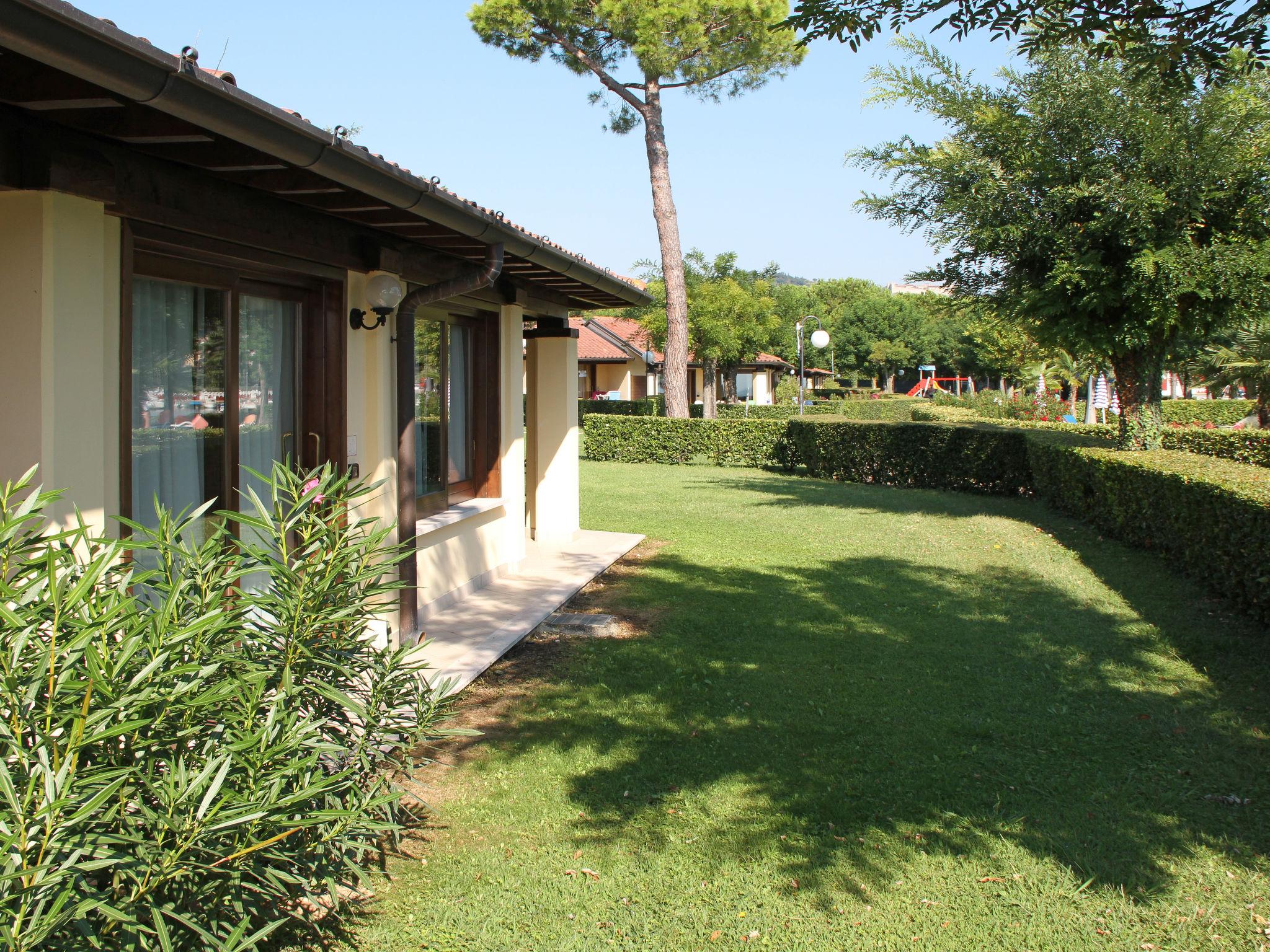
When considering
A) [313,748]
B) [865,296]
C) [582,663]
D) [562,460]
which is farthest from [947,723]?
[865,296]

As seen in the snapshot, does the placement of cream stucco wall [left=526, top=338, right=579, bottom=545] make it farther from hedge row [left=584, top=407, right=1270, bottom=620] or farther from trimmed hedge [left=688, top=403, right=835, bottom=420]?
trimmed hedge [left=688, top=403, right=835, bottom=420]

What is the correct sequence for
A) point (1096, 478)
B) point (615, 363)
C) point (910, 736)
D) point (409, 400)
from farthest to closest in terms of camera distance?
point (615, 363)
point (1096, 478)
point (409, 400)
point (910, 736)

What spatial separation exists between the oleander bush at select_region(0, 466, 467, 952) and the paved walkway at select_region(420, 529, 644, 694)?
6.38 ft

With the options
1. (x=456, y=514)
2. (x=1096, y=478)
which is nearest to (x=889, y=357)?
(x=1096, y=478)

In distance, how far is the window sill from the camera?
7.36 metres

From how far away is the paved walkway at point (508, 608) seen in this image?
6316 mm

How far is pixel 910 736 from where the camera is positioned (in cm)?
512

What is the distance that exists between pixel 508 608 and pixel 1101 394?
2889cm

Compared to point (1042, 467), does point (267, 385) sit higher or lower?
higher

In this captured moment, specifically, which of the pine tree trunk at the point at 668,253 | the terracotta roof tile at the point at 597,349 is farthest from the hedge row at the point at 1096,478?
the terracotta roof tile at the point at 597,349

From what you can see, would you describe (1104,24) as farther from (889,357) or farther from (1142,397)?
(889,357)

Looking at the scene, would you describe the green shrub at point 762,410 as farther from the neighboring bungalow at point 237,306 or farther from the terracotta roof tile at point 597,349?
the neighboring bungalow at point 237,306

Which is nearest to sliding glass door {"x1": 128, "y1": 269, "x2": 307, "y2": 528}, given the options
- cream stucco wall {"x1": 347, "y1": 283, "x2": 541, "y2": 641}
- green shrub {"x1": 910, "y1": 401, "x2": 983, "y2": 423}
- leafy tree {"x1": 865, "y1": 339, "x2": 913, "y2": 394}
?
cream stucco wall {"x1": 347, "y1": 283, "x2": 541, "y2": 641}

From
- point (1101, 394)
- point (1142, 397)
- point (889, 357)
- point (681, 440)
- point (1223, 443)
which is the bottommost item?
point (1223, 443)
